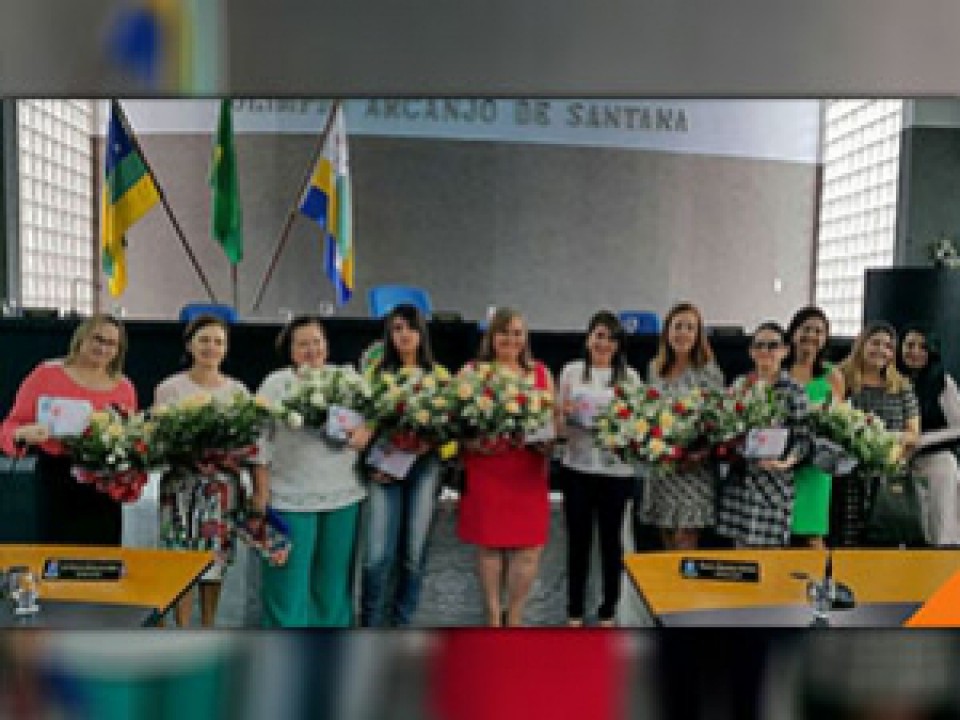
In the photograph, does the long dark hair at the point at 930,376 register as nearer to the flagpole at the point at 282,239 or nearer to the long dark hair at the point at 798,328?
the long dark hair at the point at 798,328

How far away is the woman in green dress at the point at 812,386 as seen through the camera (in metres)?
0.73

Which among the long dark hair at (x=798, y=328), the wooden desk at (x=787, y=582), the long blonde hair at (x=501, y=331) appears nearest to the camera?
the wooden desk at (x=787, y=582)

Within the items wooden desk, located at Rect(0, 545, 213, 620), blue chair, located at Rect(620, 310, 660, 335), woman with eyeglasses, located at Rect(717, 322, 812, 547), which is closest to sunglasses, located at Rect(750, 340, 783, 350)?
woman with eyeglasses, located at Rect(717, 322, 812, 547)

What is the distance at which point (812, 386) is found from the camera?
83 centimetres

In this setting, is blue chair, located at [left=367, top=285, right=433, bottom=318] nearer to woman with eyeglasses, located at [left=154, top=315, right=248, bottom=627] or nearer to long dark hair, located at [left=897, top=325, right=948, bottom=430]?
woman with eyeglasses, located at [left=154, top=315, right=248, bottom=627]

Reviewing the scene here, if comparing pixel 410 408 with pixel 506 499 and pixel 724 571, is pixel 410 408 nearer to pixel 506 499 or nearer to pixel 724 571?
pixel 506 499

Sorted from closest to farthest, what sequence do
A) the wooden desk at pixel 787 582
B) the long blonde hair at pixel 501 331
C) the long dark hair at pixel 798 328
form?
the wooden desk at pixel 787 582 → the long dark hair at pixel 798 328 → the long blonde hair at pixel 501 331

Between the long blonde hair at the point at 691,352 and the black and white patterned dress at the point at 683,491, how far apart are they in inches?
0.9

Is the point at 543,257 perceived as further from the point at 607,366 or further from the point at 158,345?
the point at 158,345

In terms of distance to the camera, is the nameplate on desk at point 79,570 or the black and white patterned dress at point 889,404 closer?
the nameplate on desk at point 79,570

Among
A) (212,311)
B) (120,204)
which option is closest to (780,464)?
(212,311)

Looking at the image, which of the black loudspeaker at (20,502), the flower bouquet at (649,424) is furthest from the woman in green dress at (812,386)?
the black loudspeaker at (20,502)

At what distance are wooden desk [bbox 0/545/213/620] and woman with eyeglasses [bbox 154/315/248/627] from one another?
0.05ft

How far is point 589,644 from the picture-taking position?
1.58ft
